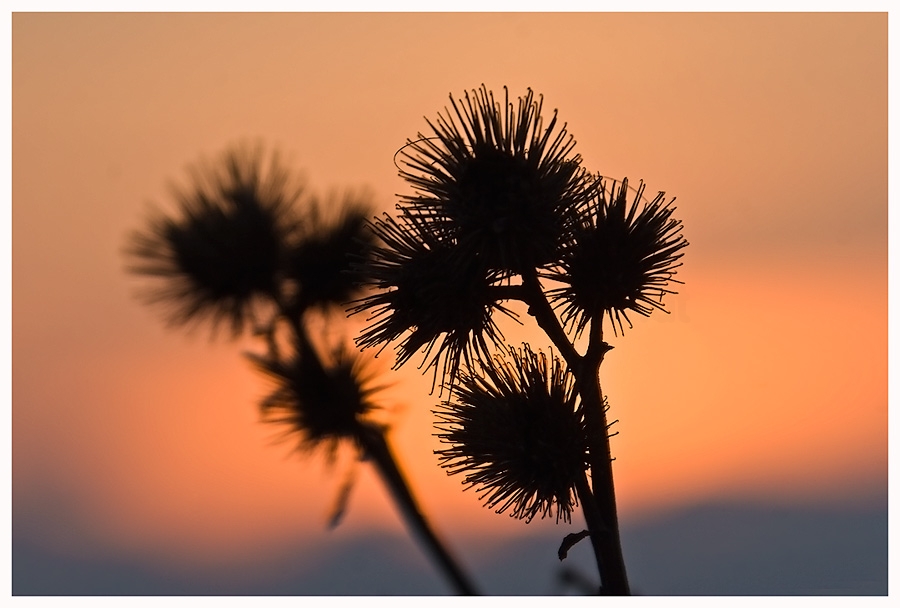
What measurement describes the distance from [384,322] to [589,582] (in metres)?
0.84

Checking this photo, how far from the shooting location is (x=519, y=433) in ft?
8.25

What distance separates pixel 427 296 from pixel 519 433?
415 millimetres

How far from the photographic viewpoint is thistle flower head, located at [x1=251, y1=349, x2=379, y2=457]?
439 centimetres

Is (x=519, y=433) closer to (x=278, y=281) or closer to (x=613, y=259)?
(x=613, y=259)

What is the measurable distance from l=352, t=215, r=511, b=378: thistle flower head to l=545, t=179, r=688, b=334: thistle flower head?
184mm

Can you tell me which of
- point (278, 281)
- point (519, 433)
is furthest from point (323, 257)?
point (519, 433)

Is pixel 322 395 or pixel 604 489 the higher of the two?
pixel 322 395

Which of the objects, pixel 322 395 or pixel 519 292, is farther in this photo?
pixel 322 395

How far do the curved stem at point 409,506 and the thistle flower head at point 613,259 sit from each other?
176 centimetres

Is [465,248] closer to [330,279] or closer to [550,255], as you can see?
[550,255]

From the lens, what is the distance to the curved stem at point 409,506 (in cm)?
393

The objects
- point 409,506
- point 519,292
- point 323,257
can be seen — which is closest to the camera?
point 519,292

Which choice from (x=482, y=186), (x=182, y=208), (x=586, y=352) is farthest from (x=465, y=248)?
(x=182, y=208)

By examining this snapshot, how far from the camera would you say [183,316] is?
487 centimetres
